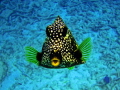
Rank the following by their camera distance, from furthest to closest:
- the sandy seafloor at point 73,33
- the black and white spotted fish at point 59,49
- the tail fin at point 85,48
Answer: the sandy seafloor at point 73,33 < the tail fin at point 85,48 < the black and white spotted fish at point 59,49

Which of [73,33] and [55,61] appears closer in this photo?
[55,61]

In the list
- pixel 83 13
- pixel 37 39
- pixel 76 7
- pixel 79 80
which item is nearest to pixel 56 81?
pixel 79 80

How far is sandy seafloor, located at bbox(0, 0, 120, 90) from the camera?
444cm

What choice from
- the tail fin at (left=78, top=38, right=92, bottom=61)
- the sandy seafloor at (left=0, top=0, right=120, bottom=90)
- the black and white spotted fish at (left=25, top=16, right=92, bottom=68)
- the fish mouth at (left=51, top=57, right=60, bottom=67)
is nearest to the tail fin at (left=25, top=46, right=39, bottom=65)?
the black and white spotted fish at (left=25, top=16, right=92, bottom=68)

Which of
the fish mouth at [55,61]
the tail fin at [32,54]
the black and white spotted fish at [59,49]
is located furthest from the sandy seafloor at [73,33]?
the fish mouth at [55,61]

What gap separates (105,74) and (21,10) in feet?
14.9

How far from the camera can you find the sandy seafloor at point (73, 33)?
444cm

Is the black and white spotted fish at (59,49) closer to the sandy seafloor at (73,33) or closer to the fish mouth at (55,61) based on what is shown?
the fish mouth at (55,61)

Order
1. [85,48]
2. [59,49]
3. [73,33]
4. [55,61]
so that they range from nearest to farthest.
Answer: [55,61]
[59,49]
[85,48]
[73,33]

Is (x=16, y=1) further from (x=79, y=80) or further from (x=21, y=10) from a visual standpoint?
(x=79, y=80)

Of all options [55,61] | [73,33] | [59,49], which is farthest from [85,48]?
[73,33]

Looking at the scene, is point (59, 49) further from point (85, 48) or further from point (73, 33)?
point (73, 33)

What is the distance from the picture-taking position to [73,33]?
5.55 m

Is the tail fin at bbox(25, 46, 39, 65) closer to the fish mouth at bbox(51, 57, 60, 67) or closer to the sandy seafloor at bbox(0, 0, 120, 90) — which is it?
the fish mouth at bbox(51, 57, 60, 67)
